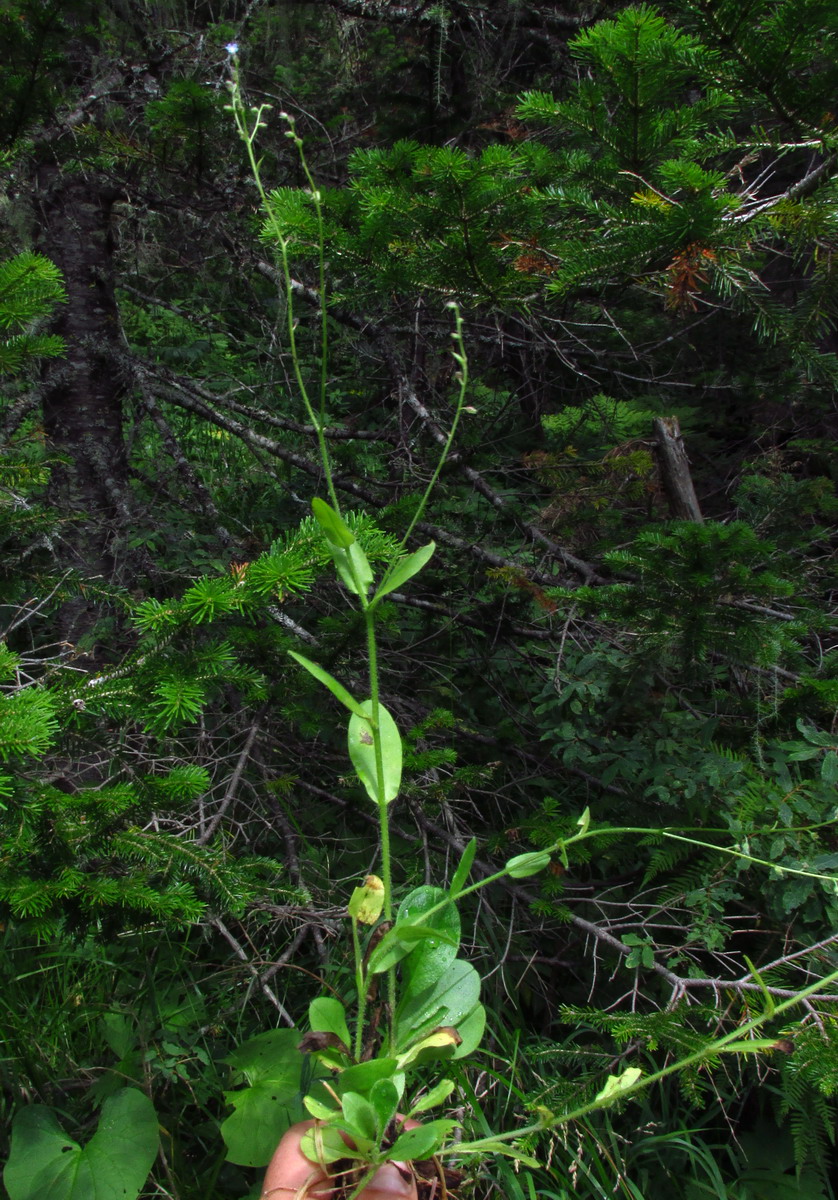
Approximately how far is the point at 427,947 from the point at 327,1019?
0.18 metres

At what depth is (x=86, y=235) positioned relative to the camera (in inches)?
105

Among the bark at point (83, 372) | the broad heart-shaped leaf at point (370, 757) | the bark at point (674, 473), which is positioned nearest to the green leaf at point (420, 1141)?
the broad heart-shaped leaf at point (370, 757)

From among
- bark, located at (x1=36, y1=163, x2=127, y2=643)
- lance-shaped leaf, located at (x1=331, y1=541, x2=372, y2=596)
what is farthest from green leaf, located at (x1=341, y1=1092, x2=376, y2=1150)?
bark, located at (x1=36, y1=163, x2=127, y2=643)

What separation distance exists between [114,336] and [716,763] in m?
2.57

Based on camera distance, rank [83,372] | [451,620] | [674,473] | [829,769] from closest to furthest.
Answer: [829,769] < [451,620] < [83,372] < [674,473]

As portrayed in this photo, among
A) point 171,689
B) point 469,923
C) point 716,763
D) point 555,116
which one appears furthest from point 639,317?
point 171,689

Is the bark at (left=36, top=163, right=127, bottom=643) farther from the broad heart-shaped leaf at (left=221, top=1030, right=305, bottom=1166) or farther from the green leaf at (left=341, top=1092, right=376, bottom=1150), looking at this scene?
the green leaf at (left=341, top=1092, right=376, bottom=1150)

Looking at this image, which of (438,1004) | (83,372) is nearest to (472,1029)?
(438,1004)

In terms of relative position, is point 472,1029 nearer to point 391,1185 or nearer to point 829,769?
point 391,1185

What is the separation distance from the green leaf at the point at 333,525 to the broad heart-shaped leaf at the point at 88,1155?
121 centimetres

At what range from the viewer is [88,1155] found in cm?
135

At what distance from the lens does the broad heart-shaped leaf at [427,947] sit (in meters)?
1.10

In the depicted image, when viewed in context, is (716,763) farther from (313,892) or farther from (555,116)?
(555,116)

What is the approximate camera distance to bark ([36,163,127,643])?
2.62 meters
